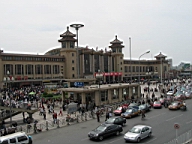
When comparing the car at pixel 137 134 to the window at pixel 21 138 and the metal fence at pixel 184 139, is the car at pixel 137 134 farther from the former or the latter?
the window at pixel 21 138

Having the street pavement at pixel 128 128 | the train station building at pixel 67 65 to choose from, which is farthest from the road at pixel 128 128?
the train station building at pixel 67 65

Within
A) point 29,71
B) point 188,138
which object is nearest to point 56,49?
point 29,71

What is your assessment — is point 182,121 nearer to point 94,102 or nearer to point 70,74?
point 94,102

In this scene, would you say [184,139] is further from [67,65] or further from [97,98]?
[67,65]

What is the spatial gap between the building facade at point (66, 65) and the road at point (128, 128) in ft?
91.6

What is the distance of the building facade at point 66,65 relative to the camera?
6712cm

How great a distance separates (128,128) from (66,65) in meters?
63.0

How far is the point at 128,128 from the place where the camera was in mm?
22375

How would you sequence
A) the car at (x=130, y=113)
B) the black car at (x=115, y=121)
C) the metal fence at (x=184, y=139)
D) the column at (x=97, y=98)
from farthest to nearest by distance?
the column at (x=97, y=98) < the car at (x=130, y=113) < the black car at (x=115, y=121) < the metal fence at (x=184, y=139)

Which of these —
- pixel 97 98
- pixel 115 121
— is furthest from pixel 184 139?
pixel 97 98

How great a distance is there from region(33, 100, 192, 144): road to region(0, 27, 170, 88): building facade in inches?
1100

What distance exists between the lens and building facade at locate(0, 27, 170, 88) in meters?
67.1

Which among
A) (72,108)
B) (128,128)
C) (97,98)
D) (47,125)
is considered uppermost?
(97,98)

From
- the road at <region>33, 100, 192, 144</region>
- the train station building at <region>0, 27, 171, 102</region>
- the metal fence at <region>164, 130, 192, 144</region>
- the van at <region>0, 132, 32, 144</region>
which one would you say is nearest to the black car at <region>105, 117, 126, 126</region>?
the road at <region>33, 100, 192, 144</region>
